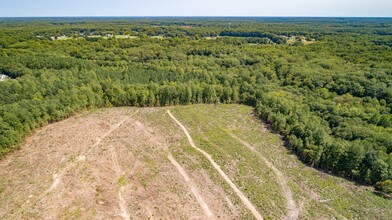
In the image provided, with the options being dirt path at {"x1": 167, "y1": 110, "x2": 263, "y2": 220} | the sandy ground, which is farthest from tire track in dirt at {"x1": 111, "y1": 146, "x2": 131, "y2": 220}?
dirt path at {"x1": 167, "y1": 110, "x2": 263, "y2": 220}

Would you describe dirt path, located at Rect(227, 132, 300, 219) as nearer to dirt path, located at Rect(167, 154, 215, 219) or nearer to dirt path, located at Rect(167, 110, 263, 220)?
dirt path, located at Rect(167, 110, 263, 220)

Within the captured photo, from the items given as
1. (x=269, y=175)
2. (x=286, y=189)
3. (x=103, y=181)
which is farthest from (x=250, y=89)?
(x=103, y=181)

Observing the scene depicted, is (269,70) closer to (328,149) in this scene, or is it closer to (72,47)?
(328,149)

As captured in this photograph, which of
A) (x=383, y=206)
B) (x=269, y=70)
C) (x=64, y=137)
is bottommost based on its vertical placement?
(x=383, y=206)

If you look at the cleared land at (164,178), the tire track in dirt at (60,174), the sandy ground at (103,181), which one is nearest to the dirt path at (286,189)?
the cleared land at (164,178)

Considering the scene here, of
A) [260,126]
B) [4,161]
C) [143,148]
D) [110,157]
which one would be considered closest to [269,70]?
[260,126]
